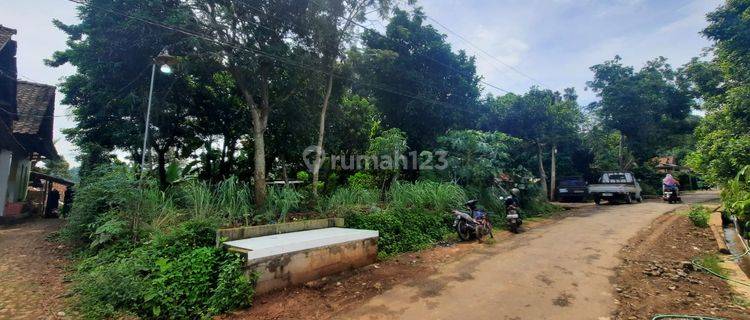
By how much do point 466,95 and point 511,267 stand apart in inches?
352

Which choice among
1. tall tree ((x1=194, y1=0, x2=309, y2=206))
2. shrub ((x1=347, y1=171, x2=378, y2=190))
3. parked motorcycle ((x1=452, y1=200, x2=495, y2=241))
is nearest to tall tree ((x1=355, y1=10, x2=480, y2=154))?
shrub ((x1=347, y1=171, x2=378, y2=190))

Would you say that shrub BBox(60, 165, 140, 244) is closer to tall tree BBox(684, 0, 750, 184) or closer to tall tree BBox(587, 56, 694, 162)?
tall tree BBox(684, 0, 750, 184)

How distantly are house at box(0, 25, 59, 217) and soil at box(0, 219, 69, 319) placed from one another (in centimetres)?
495

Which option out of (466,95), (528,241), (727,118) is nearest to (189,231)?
(528,241)

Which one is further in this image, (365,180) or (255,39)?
(365,180)

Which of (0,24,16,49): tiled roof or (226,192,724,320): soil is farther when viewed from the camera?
(0,24,16,49): tiled roof

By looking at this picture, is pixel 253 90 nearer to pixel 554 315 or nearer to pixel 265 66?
pixel 265 66

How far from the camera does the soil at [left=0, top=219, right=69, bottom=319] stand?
3.86 m

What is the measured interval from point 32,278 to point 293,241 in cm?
404

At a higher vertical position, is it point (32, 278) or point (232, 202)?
point (232, 202)

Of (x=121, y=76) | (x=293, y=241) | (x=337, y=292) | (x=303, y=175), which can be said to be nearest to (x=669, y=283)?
(x=337, y=292)

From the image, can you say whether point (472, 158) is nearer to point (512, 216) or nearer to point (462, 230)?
point (512, 216)

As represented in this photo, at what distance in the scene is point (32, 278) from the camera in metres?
4.96

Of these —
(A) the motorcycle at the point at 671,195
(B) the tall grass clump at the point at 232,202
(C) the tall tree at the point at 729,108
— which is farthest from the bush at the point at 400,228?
(A) the motorcycle at the point at 671,195
